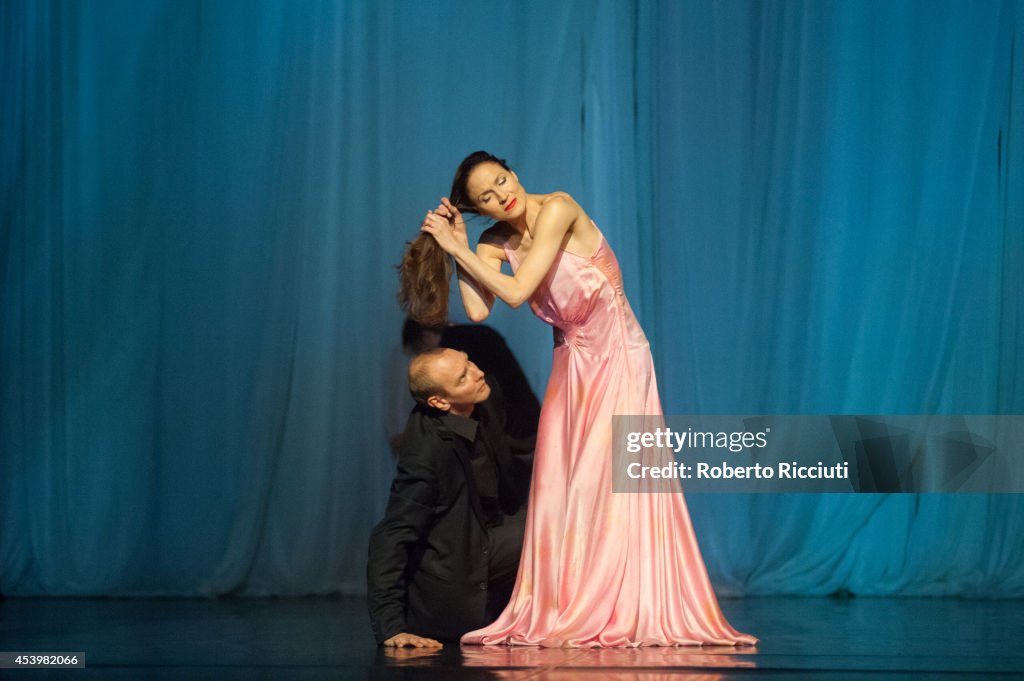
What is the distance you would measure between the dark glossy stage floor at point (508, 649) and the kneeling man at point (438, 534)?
14 centimetres

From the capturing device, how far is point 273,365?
4461 mm

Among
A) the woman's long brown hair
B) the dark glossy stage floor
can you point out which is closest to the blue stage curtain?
the dark glossy stage floor

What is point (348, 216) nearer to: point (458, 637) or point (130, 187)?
point (130, 187)

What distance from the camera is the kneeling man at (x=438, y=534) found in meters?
3.06

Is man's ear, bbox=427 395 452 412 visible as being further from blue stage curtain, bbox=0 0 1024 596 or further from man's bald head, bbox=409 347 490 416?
blue stage curtain, bbox=0 0 1024 596

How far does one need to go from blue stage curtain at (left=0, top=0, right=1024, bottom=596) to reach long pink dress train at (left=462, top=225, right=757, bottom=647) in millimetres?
1128

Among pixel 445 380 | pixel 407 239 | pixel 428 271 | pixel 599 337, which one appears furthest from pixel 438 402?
pixel 407 239

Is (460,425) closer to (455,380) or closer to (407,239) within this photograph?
(455,380)

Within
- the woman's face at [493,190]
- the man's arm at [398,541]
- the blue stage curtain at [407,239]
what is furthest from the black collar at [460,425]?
the blue stage curtain at [407,239]

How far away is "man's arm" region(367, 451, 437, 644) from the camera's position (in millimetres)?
3021

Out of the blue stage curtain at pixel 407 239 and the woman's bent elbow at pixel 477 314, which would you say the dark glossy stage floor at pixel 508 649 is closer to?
the blue stage curtain at pixel 407 239

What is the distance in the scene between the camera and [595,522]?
3047 millimetres

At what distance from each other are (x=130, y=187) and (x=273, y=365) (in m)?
0.96

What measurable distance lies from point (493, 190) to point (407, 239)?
55.1 inches
